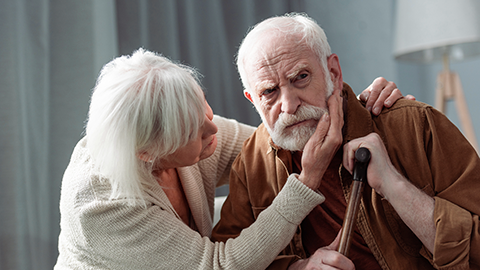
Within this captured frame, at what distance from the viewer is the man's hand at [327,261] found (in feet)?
3.74

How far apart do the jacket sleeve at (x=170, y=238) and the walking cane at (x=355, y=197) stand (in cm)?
10

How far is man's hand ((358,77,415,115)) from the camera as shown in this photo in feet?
4.35

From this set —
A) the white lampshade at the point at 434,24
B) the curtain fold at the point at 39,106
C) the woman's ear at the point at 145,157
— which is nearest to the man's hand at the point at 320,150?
→ the woman's ear at the point at 145,157

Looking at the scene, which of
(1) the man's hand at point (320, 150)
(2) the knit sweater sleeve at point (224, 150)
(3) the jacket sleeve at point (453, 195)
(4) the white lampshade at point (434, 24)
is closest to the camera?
(3) the jacket sleeve at point (453, 195)

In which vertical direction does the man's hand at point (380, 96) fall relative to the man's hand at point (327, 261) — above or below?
above

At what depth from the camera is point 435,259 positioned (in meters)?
1.11

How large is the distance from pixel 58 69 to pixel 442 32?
7.01 ft

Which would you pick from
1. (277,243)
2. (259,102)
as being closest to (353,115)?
(259,102)

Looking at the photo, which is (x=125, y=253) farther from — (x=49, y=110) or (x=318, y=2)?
(x=318, y=2)

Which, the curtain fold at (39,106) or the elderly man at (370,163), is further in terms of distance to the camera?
the curtain fold at (39,106)

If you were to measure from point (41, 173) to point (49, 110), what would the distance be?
286 millimetres

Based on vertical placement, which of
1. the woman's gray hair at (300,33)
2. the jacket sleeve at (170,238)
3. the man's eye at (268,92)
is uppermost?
the woman's gray hair at (300,33)

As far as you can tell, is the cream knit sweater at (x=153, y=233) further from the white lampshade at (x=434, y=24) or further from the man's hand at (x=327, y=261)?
the white lampshade at (x=434, y=24)

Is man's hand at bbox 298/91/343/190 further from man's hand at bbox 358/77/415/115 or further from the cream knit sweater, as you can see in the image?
man's hand at bbox 358/77/415/115
